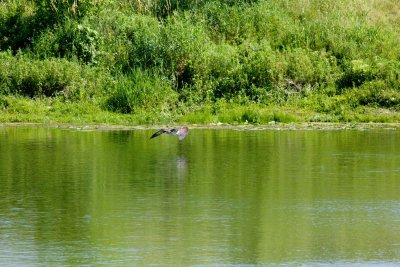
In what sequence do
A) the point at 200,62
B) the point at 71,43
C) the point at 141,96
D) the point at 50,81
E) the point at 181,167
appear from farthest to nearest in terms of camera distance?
the point at 71,43 → the point at 200,62 → the point at 50,81 → the point at 141,96 → the point at 181,167

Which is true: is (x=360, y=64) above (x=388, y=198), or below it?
above

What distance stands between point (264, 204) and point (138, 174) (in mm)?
3182

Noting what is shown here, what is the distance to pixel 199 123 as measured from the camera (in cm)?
2312

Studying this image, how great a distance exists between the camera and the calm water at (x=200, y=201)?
9242 mm

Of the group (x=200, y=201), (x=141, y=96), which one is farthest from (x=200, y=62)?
(x=200, y=201)

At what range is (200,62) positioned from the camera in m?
25.8

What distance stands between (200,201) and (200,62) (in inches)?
546

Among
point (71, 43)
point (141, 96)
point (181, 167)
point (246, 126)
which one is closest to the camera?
point (181, 167)

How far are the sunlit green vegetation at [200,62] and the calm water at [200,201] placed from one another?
451 centimetres

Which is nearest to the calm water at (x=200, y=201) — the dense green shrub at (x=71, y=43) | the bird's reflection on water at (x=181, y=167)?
the bird's reflection on water at (x=181, y=167)

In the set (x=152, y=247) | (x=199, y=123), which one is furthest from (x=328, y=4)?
(x=152, y=247)

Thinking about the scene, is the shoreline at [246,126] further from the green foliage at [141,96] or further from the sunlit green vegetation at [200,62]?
the green foliage at [141,96]

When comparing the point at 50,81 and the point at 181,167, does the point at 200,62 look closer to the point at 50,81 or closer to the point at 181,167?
the point at 50,81

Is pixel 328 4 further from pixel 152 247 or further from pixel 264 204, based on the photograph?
pixel 152 247
